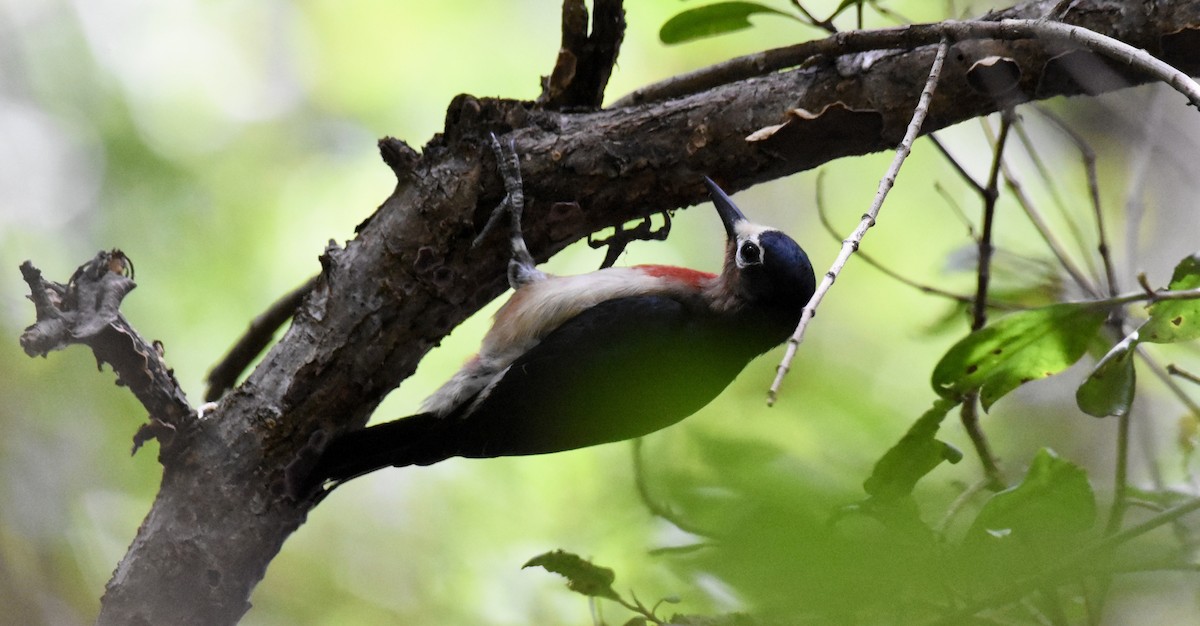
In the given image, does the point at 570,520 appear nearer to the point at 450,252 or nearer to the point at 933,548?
the point at 450,252

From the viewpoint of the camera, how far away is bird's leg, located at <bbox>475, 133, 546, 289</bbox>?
2373 mm

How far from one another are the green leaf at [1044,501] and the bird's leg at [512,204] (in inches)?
53.1


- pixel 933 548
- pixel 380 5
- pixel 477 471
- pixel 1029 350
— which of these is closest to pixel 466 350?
pixel 477 471

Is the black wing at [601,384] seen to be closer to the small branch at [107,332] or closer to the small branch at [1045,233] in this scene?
the small branch at [107,332]

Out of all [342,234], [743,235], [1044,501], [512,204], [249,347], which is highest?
[342,234]

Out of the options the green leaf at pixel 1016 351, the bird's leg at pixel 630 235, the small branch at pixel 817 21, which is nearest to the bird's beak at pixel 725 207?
the bird's leg at pixel 630 235

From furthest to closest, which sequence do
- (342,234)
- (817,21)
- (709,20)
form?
(342,234) → (709,20) → (817,21)

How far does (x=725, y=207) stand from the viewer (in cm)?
274

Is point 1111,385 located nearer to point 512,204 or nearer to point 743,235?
point 743,235

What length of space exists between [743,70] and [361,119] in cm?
426

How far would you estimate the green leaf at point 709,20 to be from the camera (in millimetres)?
2660

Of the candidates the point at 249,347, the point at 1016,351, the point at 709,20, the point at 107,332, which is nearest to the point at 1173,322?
the point at 1016,351

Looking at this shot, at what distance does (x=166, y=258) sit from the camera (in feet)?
18.5

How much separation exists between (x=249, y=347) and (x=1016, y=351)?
8.16 ft
